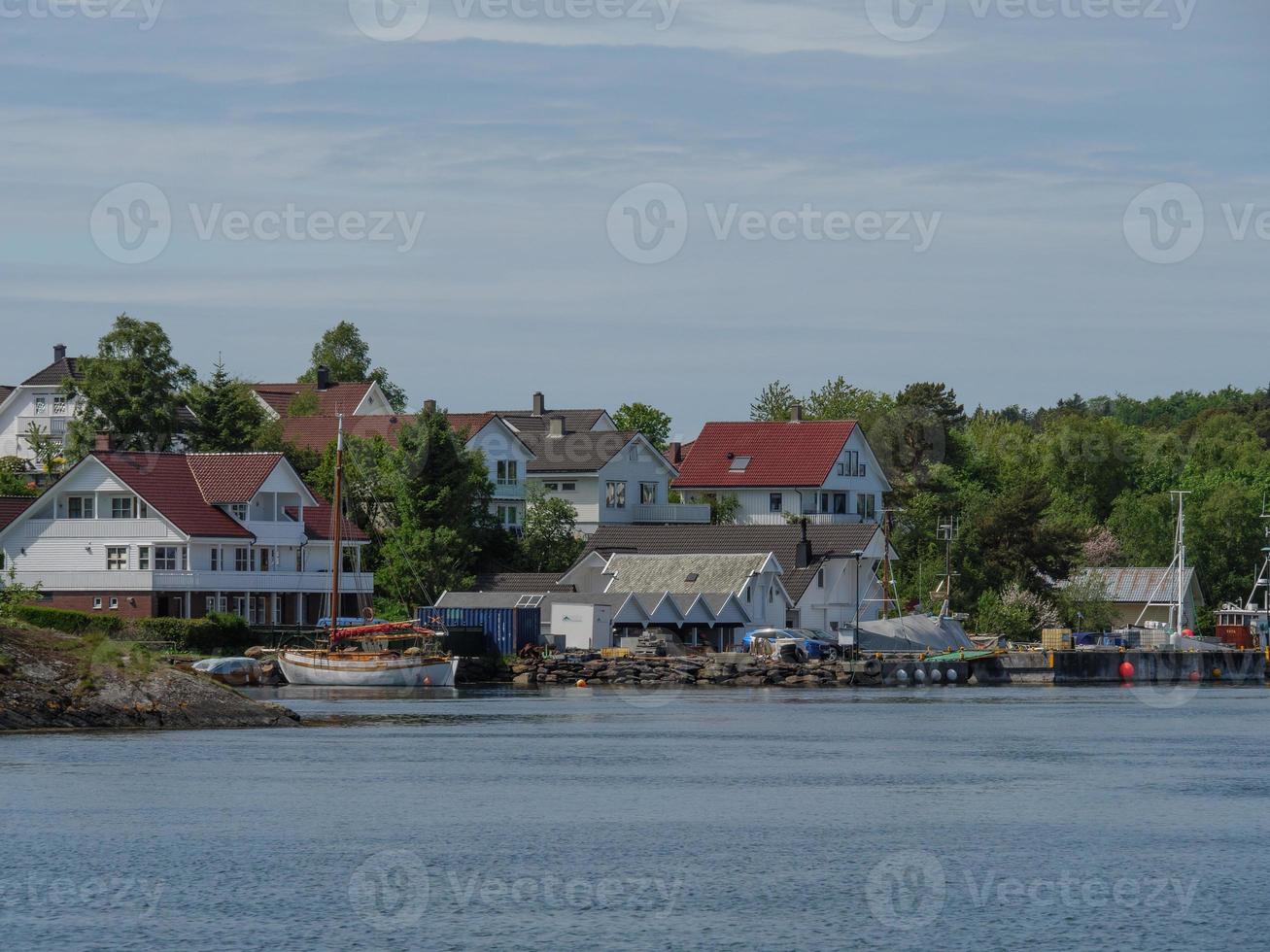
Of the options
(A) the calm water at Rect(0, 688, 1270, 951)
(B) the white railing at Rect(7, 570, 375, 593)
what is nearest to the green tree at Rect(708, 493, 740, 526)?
(B) the white railing at Rect(7, 570, 375, 593)

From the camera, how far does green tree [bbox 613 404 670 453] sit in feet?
494

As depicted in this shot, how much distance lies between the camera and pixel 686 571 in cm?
9738

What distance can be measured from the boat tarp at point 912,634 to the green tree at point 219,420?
3922cm

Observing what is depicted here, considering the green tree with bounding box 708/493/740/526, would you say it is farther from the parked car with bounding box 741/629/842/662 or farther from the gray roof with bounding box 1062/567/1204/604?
the parked car with bounding box 741/629/842/662

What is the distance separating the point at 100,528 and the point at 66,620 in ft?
44.0

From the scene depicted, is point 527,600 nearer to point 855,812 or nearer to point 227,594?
point 227,594

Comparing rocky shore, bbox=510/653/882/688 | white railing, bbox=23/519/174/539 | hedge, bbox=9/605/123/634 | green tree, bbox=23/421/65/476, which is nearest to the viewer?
hedge, bbox=9/605/123/634

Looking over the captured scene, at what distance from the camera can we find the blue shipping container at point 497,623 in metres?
89.8

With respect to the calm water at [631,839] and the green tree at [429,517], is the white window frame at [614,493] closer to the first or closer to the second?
the green tree at [429,517]

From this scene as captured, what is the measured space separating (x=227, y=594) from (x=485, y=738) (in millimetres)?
37282

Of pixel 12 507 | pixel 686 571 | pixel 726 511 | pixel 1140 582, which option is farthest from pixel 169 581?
pixel 1140 582

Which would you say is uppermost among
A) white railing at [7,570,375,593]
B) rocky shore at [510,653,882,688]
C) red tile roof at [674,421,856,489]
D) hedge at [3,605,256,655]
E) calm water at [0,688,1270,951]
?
red tile roof at [674,421,856,489]

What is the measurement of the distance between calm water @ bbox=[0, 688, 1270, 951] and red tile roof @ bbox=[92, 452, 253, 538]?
32544 millimetres

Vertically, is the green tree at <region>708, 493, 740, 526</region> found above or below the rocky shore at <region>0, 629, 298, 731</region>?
above
